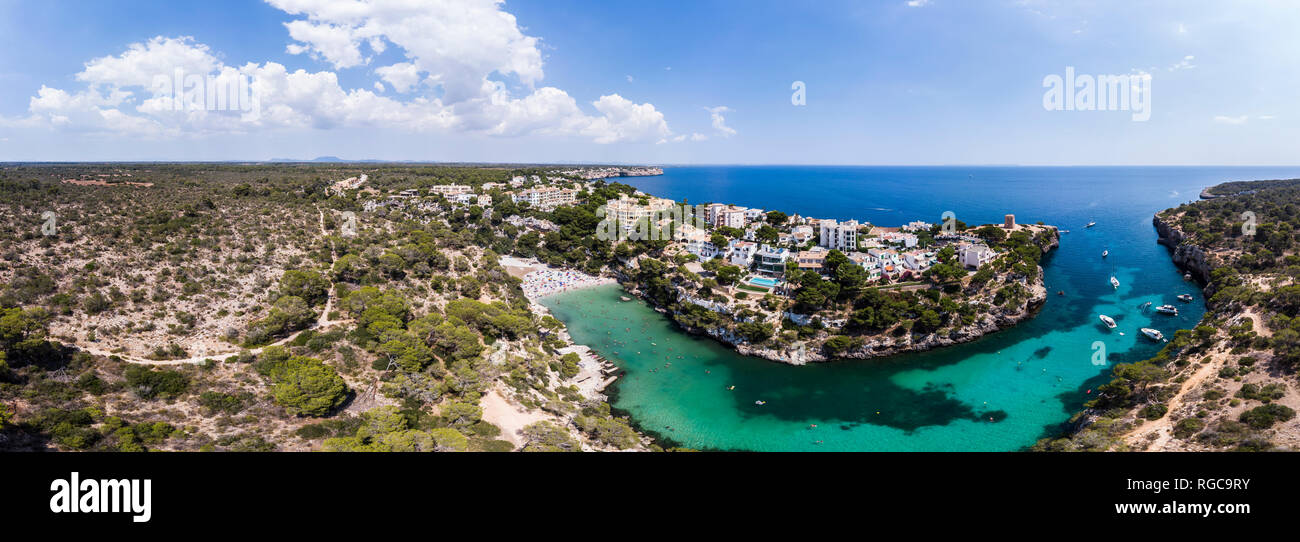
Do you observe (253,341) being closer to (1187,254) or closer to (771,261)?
(771,261)

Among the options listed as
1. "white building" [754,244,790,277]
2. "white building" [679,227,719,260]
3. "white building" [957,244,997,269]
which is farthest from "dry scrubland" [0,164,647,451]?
"white building" [957,244,997,269]

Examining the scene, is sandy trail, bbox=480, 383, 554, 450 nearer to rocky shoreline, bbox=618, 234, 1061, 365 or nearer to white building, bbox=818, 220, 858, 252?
rocky shoreline, bbox=618, 234, 1061, 365

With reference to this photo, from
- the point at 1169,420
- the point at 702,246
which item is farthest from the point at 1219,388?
the point at 702,246

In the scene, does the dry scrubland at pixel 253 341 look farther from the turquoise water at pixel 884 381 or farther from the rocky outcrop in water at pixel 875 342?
the rocky outcrop in water at pixel 875 342

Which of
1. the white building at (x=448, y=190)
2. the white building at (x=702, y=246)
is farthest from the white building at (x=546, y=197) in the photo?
the white building at (x=702, y=246)

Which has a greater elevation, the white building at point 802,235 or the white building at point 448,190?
the white building at point 448,190

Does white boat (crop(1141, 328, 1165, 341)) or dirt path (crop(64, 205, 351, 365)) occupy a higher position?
dirt path (crop(64, 205, 351, 365))
